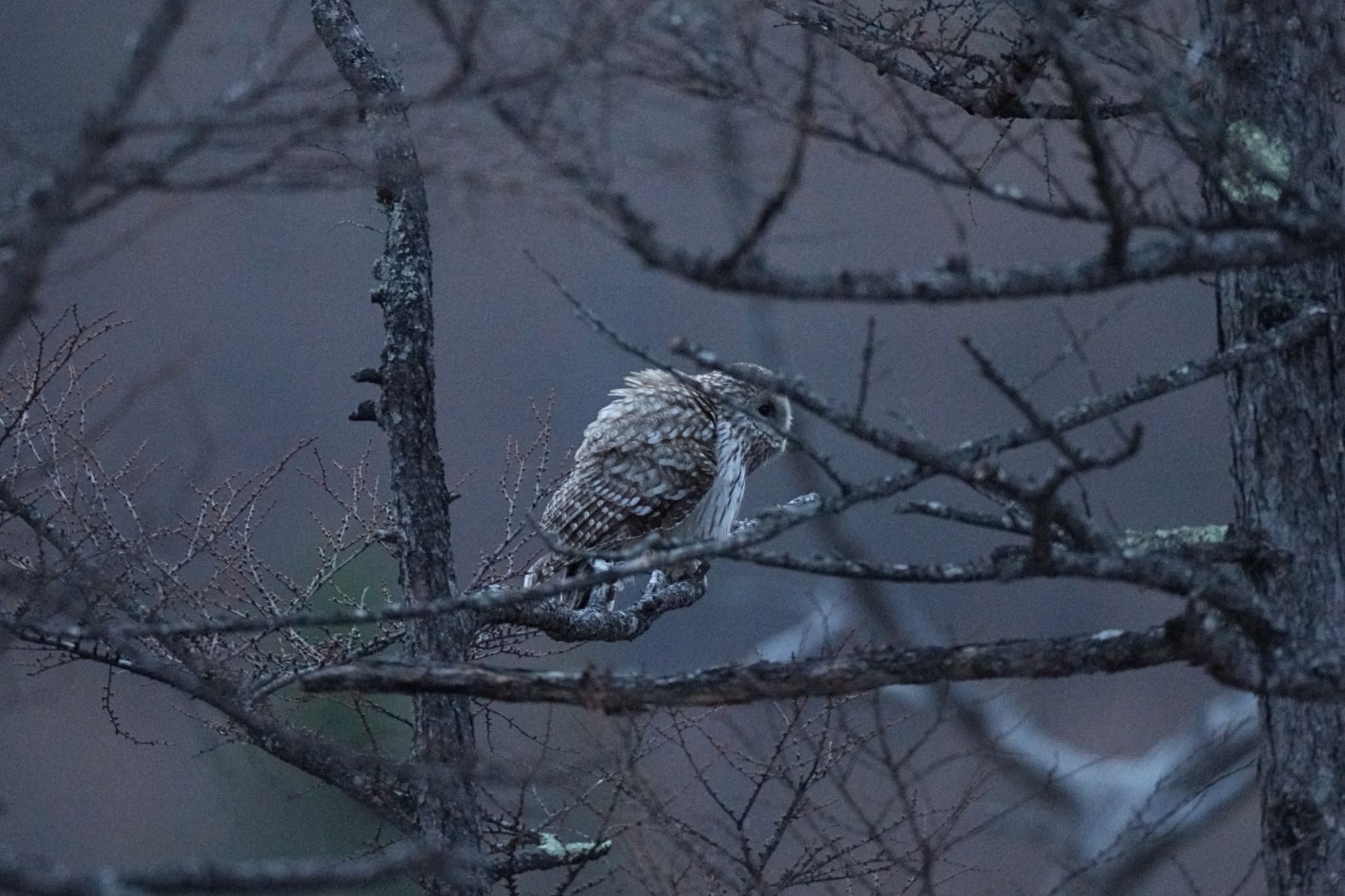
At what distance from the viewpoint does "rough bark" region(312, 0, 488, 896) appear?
423cm

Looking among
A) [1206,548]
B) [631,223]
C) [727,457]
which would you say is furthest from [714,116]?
[727,457]

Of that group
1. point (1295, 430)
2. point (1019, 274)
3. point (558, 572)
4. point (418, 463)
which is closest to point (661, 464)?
point (558, 572)

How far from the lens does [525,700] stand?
3318 millimetres

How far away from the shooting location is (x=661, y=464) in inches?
269

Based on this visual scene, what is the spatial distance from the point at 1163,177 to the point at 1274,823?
1.57m

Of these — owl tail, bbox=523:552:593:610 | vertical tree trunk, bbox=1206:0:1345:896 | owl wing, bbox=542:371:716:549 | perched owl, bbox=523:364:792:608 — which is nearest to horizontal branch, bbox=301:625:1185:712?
vertical tree trunk, bbox=1206:0:1345:896

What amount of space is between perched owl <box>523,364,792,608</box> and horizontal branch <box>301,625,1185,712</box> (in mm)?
3138

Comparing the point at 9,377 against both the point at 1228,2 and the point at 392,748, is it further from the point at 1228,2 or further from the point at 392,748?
the point at 392,748

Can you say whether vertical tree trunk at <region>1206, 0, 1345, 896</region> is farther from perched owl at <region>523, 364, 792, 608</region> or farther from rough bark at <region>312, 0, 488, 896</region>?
perched owl at <region>523, 364, 792, 608</region>

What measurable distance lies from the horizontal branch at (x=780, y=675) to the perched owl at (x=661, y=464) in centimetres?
314

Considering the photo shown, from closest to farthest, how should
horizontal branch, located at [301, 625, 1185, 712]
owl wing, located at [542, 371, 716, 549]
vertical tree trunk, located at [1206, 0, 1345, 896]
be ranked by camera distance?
horizontal branch, located at [301, 625, 1185, 712] < vertical tree trunk, located at [1206, 0, 1345, 896] < owl wing, located at [542, 371, 716, 549]

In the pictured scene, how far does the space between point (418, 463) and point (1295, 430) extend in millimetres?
2236

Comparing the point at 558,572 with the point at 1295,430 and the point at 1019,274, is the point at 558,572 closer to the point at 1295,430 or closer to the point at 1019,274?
the point at 1295,430

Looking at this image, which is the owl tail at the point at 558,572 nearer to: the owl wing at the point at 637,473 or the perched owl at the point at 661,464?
the perched owl at the point at 661,464
